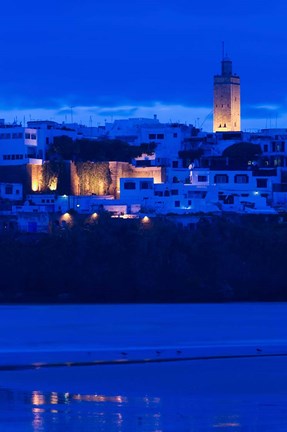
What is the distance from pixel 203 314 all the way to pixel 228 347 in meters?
7.22

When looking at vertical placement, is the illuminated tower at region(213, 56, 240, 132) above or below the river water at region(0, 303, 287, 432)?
above

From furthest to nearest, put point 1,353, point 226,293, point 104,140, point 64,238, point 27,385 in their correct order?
1. point 104,140
2. point 64,238
3. point 226,293
4. point 1,353
5. point 27,385

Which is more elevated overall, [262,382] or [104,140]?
[104,140]

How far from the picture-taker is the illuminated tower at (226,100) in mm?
80000

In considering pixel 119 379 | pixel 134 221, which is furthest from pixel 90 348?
pixel 134 221

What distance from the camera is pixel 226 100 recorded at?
80.4 meters

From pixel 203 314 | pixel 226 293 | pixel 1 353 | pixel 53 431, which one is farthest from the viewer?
pixel 226 293

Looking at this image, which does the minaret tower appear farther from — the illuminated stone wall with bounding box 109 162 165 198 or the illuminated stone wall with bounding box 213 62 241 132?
the illuminated stone wall with bounding box 109 162 165 198

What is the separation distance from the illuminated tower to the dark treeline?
36.3 meters

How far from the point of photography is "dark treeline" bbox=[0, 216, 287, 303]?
1451 inches

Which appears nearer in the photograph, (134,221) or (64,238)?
(64,238)

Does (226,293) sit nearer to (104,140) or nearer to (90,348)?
(90,348)

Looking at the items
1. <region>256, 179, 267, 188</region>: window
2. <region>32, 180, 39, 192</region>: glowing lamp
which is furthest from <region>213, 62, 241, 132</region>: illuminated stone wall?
<region>32, 180, 39, 192</region>: glowing lamp

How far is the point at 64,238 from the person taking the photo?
4147 centimetres
